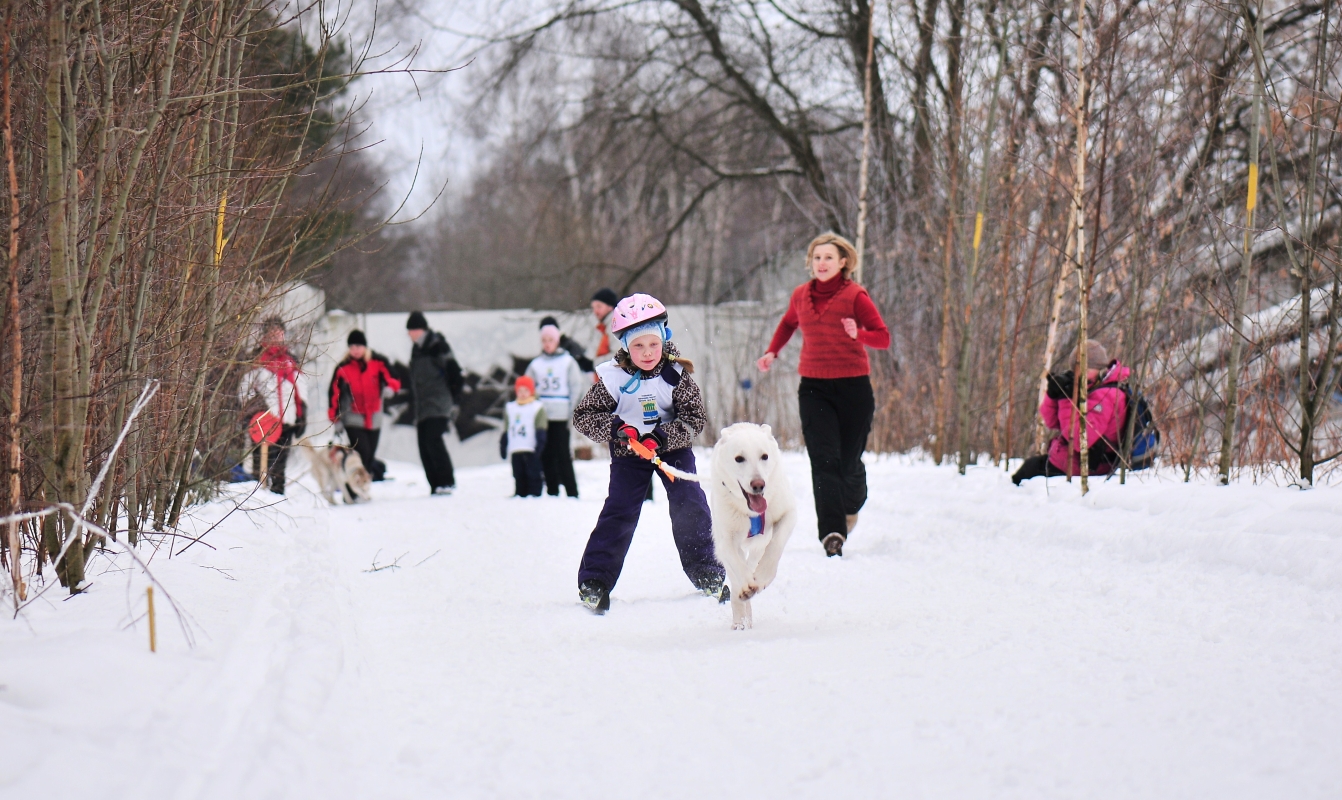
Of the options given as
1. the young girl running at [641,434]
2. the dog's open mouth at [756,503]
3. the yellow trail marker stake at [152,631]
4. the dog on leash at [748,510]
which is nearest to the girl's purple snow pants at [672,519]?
the young girl running at [641,434]

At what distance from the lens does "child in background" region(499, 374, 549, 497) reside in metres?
10.6

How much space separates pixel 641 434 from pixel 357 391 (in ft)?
23.7

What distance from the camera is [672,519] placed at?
5105mm

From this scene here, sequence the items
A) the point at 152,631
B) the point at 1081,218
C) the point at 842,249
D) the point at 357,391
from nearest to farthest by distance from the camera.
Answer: the point at 152,631
the point at 842,249
the point at 1081,218
the point at 357,391

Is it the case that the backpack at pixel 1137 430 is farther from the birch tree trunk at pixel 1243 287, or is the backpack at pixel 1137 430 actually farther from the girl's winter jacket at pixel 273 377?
the girl's winter jacket at pixel 273 377

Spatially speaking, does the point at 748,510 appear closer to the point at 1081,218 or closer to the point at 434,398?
the point at 1081,218

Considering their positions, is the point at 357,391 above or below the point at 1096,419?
above

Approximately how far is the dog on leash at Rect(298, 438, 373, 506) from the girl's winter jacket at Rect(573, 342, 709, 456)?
659cm

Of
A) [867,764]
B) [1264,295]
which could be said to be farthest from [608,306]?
[867,764]

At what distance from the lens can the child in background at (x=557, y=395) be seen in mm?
10648

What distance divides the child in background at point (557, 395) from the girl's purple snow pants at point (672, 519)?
5.47m

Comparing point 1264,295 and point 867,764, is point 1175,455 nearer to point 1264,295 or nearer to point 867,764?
point 1264,295

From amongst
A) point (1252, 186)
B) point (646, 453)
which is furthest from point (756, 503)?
point (1252, 186)

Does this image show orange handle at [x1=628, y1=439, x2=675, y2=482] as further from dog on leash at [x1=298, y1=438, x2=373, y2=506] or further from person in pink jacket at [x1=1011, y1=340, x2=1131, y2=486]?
dog on leash at [x1=298, y1=438, x2=373, y2=506]
